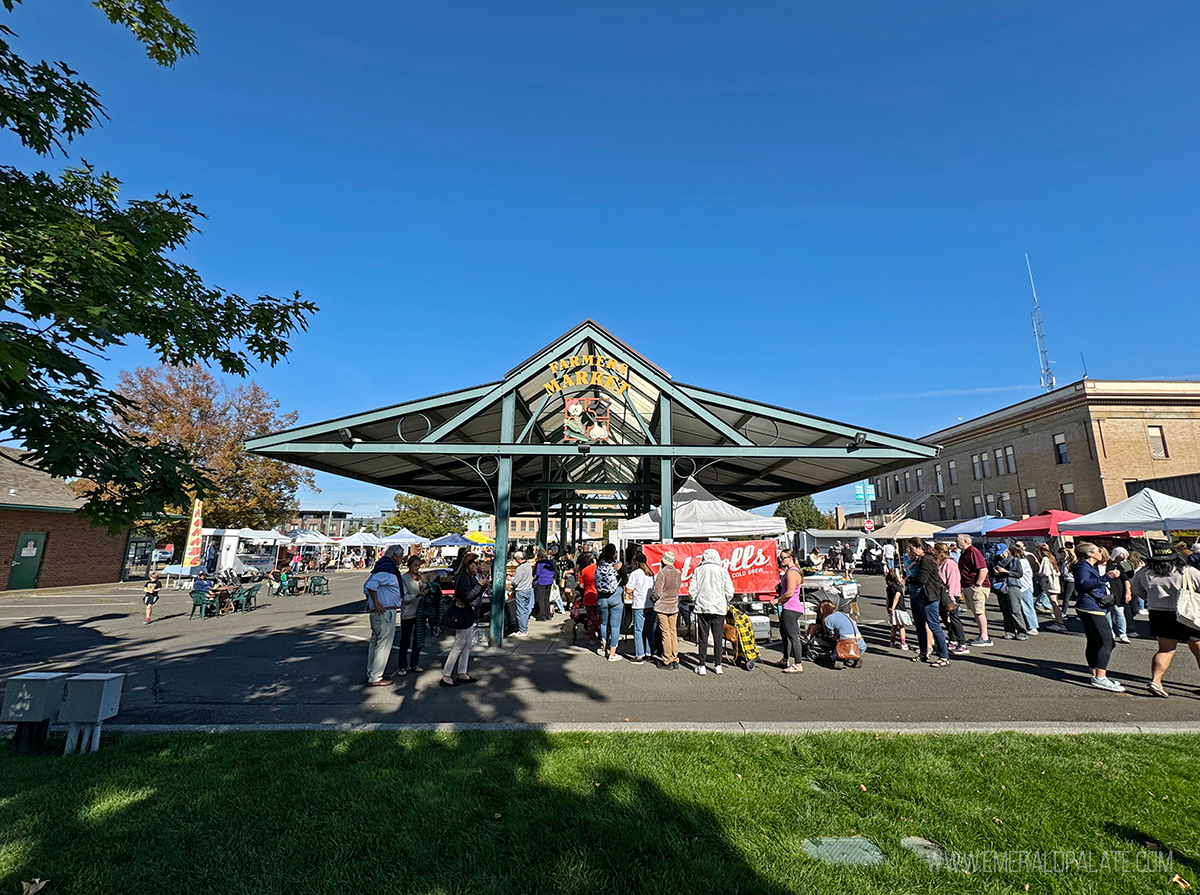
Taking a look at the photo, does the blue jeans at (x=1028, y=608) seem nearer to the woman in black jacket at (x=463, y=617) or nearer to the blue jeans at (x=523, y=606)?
the blue jeans at (x=523, y=606)

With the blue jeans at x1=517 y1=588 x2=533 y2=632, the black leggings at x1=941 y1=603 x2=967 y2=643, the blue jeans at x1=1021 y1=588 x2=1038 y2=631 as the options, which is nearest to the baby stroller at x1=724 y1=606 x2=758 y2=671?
the black leggings at x1=941 y1=603 x2=967 y2=643

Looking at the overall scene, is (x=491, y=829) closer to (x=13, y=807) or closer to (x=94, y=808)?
(x=94, y=808)

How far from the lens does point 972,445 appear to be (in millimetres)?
47812

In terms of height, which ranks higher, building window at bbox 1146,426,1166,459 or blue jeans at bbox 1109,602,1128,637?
building window at bbox 1146,426,1166,459

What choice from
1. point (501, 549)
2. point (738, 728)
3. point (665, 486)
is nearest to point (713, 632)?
point (738, 728)

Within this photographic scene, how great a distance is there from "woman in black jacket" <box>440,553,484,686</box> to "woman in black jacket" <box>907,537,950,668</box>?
6827mm

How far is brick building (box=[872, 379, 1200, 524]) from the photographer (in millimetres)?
36688

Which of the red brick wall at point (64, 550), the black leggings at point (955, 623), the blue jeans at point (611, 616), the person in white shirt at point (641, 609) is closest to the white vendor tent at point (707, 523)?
the person in white shirt at point (641, 609)

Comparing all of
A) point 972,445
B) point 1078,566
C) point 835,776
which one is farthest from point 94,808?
point 972,445

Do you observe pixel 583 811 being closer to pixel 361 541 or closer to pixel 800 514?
pixel 361 541

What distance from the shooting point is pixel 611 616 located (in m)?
9.52

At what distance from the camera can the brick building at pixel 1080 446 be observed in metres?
36.7

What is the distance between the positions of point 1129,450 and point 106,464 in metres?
50.7

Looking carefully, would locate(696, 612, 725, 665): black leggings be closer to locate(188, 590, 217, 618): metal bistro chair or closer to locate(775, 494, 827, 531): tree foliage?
locate(188, 590, 217, 618): metal bistro chair
